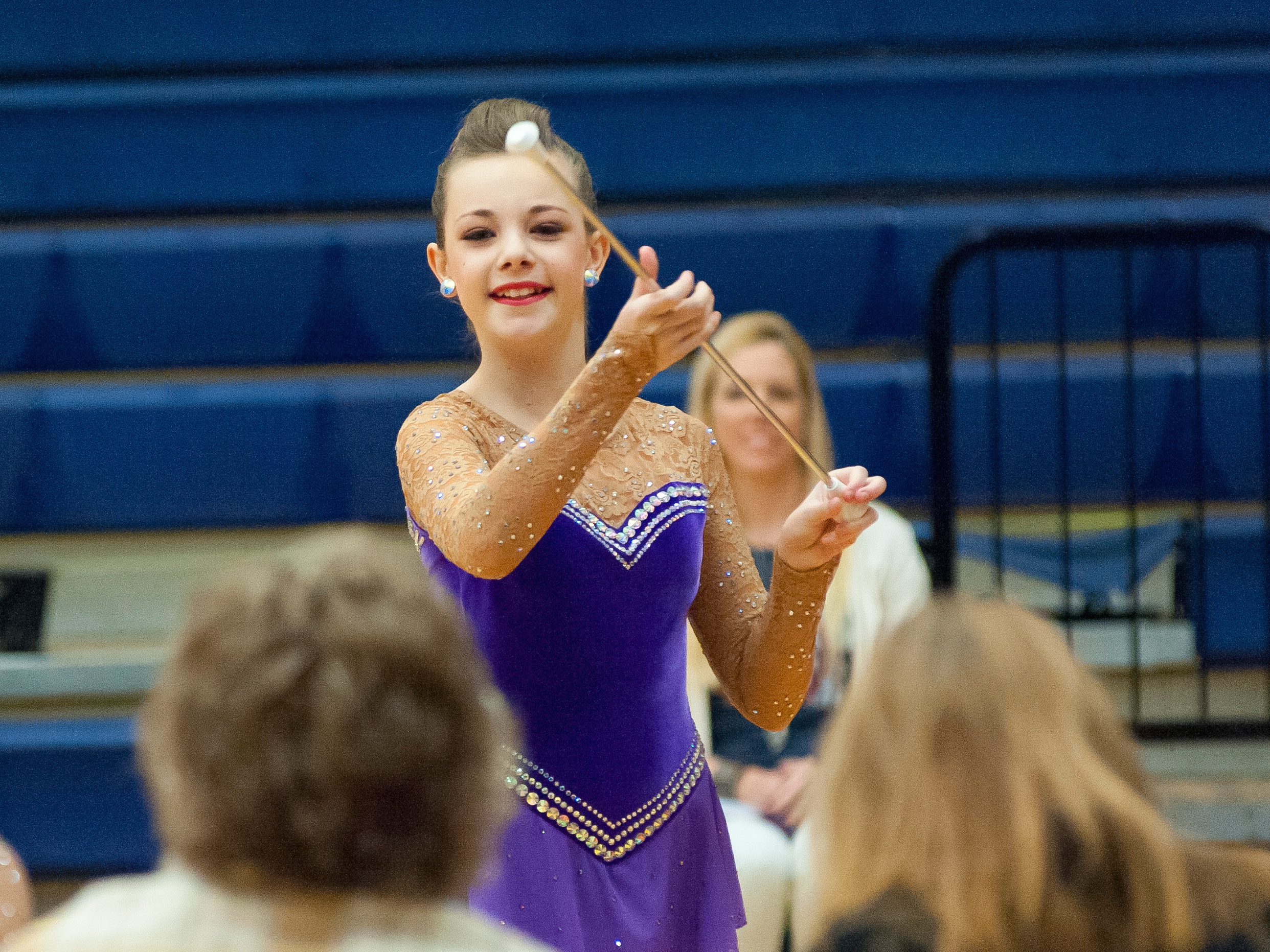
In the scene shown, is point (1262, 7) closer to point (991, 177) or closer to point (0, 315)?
point (991, 177)

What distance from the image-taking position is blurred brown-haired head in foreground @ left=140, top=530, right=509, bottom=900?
2.04ft

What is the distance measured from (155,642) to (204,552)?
0.20m

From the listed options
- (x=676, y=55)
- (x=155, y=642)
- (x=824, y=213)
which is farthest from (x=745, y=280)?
(x=155, y=642)

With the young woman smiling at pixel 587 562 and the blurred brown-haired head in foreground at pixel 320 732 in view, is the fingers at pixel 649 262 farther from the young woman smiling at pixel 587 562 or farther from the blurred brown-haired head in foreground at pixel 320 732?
the blurred brown-haired head in foreground at pixel 320 732

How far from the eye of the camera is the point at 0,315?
2.81m

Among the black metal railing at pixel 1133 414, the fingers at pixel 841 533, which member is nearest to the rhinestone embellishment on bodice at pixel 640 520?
the fingers at pixel 841 533

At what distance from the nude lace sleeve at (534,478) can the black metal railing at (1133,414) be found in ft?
5.41

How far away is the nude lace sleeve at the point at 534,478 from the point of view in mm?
988

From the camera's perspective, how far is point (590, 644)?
1073 mm

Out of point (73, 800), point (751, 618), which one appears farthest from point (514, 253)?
point (73, 800)

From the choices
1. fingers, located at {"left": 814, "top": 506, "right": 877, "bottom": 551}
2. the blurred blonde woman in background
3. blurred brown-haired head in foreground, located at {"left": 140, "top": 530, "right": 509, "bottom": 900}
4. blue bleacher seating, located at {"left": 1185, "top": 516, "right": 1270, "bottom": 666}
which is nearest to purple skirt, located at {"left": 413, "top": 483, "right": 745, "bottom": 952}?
fingers, located at {"left": 814, "top": 506, "right": 877, "bottom": 551}

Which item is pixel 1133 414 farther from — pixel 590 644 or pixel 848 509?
pixel 590 644

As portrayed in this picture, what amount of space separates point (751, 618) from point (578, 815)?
229 millimetres

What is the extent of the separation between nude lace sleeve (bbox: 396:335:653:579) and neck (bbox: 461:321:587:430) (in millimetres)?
121
